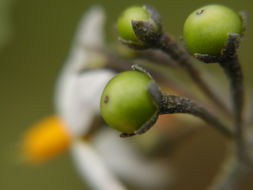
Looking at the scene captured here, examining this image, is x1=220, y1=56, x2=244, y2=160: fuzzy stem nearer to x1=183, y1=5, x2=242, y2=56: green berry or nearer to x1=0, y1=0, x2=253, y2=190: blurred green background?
x1=183, y1=5, x2=242, y2=56: green berry

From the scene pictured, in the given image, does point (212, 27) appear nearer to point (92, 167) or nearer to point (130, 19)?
point (130, 19)

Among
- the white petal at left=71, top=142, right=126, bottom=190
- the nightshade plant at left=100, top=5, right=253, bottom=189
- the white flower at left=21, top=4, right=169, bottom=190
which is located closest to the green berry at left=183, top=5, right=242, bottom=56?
the nightshade plant at left=100, top=5, right=253, bottom=189

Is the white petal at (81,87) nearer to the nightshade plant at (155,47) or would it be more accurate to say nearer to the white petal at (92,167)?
the white petal at (92,167)

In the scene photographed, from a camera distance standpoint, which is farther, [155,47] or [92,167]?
[92,167]

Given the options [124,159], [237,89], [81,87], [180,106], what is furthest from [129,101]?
[124,159]

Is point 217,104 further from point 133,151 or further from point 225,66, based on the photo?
point 133,151
